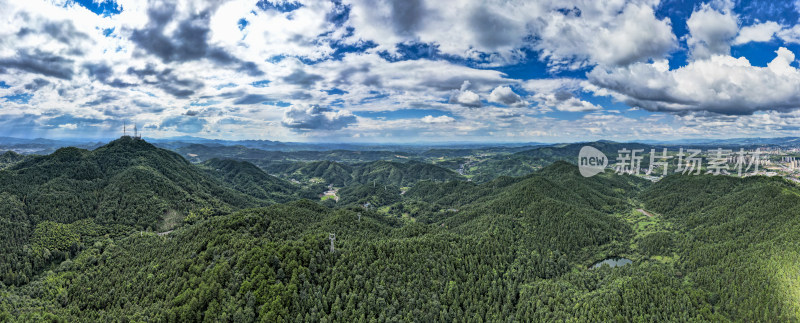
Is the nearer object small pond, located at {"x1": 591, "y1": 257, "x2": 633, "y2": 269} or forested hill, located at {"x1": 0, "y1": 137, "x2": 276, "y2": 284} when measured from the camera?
forested hill, located at {"x1": 0, "y1": 137, "x2": 276, "y2": 284}

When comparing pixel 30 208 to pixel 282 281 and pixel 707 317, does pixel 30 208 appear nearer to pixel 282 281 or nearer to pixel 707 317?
pixel 282 281

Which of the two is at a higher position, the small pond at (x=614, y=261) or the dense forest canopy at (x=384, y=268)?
the dense forest canopy at (x=384, y=268)

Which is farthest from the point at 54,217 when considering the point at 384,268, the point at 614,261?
the point at 614,261

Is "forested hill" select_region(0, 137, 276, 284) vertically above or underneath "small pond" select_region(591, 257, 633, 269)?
above

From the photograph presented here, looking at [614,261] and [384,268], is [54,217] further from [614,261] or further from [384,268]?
[614,261]

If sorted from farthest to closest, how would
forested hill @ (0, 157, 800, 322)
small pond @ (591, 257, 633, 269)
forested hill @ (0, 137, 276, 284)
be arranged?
1. small pond @ (591, 257, 633, 269)
2. forested hill @ (0, 137, 276, 284)
3. forested hill @ (0, 157, 800, 322)

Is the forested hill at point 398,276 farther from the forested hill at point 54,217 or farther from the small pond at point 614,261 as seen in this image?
the small pond at point 614,261

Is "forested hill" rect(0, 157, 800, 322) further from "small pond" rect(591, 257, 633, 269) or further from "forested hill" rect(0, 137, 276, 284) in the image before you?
"small pond" rect(591, 257, 633, 269)

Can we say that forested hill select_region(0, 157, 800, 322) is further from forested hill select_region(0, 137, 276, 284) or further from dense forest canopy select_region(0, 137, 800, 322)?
forested hill select_region(0, 137, 276, 284)

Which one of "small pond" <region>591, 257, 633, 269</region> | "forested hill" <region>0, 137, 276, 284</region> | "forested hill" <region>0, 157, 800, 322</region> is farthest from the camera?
"small pond" <region>591, 257, 633, 269</region>

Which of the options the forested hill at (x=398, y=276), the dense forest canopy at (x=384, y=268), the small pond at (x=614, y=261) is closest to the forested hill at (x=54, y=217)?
the dense forest canopy at (x=384, y=268)

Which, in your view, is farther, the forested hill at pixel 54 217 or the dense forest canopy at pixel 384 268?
the forested hill at pixel 54 217

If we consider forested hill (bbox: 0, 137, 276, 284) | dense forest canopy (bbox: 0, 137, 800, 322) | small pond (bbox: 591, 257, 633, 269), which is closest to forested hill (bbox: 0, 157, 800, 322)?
dense forest canopy (bbox: 0, 137, 800, 322)
